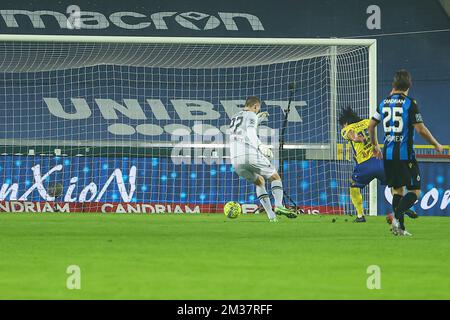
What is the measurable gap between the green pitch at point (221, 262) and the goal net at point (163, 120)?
633 centimetres

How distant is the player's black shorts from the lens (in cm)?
1098

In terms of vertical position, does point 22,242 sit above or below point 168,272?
above

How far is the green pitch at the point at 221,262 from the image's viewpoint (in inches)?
226

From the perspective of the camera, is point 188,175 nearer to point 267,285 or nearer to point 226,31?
point 226,31

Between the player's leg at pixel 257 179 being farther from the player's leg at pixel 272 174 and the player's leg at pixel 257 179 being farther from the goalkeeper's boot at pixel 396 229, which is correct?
the goalkeeper's boot at pixel 396 229

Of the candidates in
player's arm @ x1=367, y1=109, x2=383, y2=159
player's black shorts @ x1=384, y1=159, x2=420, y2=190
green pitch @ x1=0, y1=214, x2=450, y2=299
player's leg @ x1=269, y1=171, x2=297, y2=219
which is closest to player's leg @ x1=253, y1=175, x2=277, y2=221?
player's leg @ x1=269, y1=171, x2=297, y2=219

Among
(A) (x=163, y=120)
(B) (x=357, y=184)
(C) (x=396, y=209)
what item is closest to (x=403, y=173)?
(C) (x=396, y=209)

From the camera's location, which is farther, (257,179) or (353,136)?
(257,179)

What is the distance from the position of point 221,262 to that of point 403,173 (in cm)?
395

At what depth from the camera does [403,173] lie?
11000 mm

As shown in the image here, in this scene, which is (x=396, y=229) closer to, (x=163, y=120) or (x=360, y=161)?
(x=360, y=161)

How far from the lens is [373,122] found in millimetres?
11281

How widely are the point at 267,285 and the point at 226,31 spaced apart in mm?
22474
